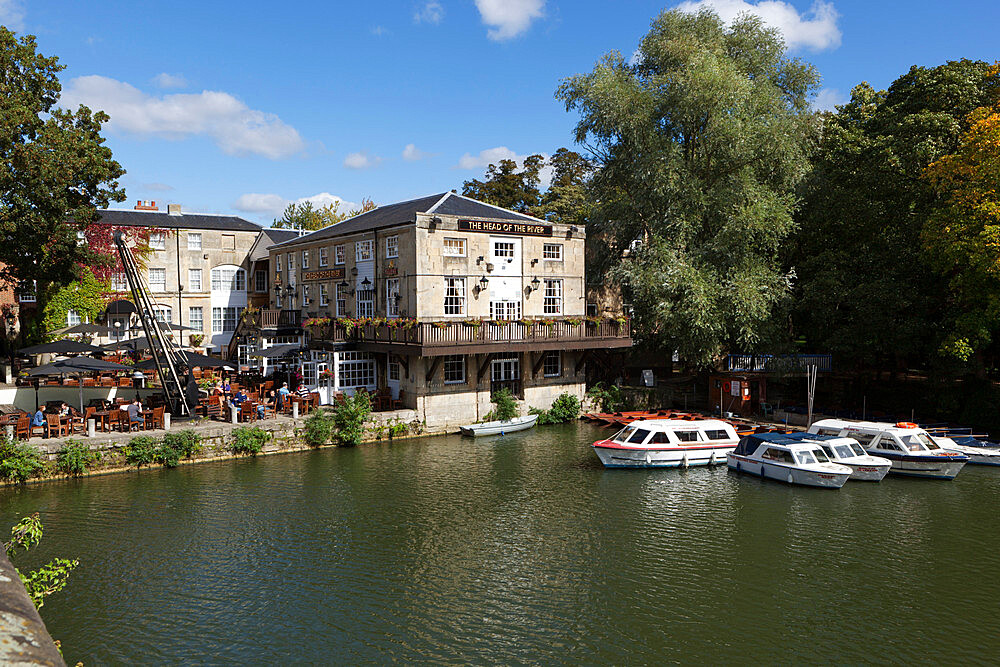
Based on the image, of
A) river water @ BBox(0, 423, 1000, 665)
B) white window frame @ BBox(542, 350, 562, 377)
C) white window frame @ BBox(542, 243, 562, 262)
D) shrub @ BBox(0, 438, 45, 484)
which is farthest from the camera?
white window frame @ BBox(542, 243, 562, 262)

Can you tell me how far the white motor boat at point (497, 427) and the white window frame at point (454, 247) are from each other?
7966 millimetres

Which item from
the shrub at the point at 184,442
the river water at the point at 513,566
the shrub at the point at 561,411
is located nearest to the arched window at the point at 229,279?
the shrub at the point at 184,442

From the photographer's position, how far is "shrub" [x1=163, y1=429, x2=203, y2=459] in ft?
82.8

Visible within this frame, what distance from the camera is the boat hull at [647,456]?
83.9 ft

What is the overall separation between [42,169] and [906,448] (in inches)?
1368

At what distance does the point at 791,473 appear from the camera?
23.4 meters

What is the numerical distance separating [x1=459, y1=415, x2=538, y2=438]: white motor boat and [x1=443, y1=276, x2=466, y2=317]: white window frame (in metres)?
5.32

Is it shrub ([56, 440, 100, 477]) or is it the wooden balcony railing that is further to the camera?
the wooden balcony railing

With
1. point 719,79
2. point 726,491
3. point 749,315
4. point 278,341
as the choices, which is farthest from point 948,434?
point 278,341

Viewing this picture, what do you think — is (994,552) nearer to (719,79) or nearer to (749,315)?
(749,315)

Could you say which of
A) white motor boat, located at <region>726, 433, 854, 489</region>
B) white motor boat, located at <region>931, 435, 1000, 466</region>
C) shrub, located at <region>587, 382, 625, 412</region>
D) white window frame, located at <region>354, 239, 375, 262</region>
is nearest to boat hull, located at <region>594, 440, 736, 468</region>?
white motor boat, located at <region>726, 433, 854, 489</region>

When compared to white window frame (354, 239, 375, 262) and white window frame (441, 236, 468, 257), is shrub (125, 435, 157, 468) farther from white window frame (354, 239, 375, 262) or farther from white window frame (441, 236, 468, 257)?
white window frame (441, 236, 468, 257)

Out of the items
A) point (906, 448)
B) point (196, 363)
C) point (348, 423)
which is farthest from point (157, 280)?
point (906, 448)

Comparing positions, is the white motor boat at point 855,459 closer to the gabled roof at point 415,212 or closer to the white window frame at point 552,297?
the white window frame at point 552,297
